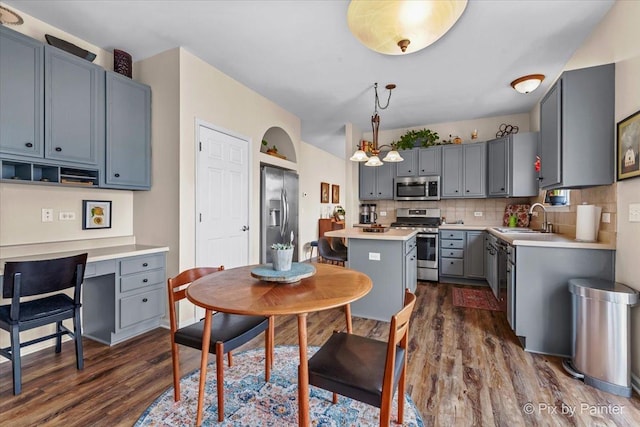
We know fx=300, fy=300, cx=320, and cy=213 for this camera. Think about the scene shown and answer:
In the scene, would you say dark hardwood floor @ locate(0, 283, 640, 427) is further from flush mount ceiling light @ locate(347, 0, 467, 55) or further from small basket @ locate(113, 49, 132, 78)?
small basket @ locate(113, 49, 132, 78)

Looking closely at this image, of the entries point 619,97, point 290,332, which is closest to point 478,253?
point 619,97

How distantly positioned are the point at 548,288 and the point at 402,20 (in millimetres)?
2344

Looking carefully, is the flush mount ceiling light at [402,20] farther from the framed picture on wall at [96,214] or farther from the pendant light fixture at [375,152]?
the framed picture on wall at [96,214]

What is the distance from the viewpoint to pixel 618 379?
1.92m

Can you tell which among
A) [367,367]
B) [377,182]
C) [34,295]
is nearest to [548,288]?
[367,367]

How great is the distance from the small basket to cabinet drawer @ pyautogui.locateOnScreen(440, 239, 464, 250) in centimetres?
458

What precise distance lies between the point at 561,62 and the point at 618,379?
2947 mm

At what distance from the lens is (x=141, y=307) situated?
2.73m

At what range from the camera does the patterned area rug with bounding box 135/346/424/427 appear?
1.65m

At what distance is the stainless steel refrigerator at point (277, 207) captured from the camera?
13.7 ft

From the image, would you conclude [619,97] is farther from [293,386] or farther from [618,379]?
[293,386]

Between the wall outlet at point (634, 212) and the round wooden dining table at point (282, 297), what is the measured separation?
1.87 metres

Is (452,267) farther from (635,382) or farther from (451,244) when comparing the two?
(635,382)

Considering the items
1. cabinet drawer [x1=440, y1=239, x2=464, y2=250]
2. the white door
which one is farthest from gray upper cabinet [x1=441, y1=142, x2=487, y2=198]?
the white door
